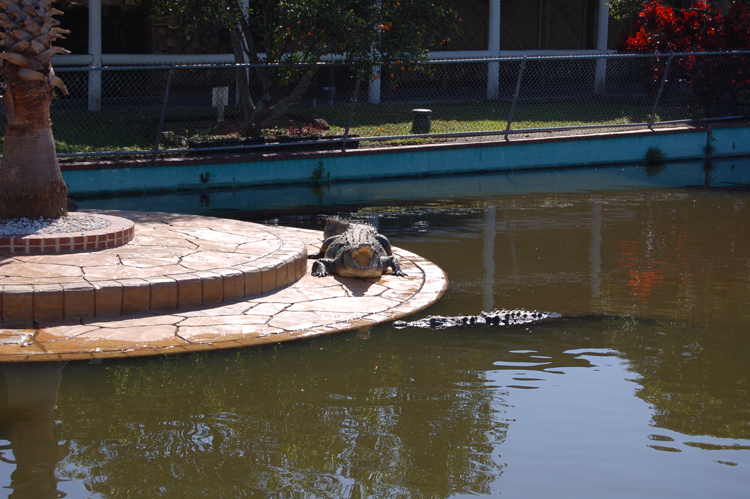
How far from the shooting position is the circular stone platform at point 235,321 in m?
4.71

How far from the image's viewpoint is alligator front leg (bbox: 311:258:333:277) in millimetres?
6707

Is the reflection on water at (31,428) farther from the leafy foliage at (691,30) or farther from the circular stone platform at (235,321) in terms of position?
the leafy foliage at (691,30)

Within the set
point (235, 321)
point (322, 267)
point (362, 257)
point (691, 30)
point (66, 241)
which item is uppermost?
point (691, 30)

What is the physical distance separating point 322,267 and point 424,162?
6.49 meters

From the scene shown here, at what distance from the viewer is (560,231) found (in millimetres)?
8867

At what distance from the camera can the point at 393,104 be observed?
658 inches

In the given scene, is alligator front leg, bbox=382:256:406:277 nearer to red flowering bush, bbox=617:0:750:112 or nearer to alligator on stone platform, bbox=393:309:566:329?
alligator on stone platform, bbox=393:309:566:329

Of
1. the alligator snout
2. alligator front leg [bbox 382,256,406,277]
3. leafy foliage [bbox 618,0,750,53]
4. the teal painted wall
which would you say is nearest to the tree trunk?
the alligator snout

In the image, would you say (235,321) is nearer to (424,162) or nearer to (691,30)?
(424,162)

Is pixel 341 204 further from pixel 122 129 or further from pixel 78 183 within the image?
pixel 122 129

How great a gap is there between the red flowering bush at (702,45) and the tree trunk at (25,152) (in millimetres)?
13367

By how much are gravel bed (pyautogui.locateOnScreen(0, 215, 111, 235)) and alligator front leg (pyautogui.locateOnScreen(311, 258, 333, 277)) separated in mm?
1813

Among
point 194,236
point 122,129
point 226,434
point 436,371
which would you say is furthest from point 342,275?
point 122,129

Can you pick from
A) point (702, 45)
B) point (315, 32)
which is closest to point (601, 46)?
point (702, 45)
